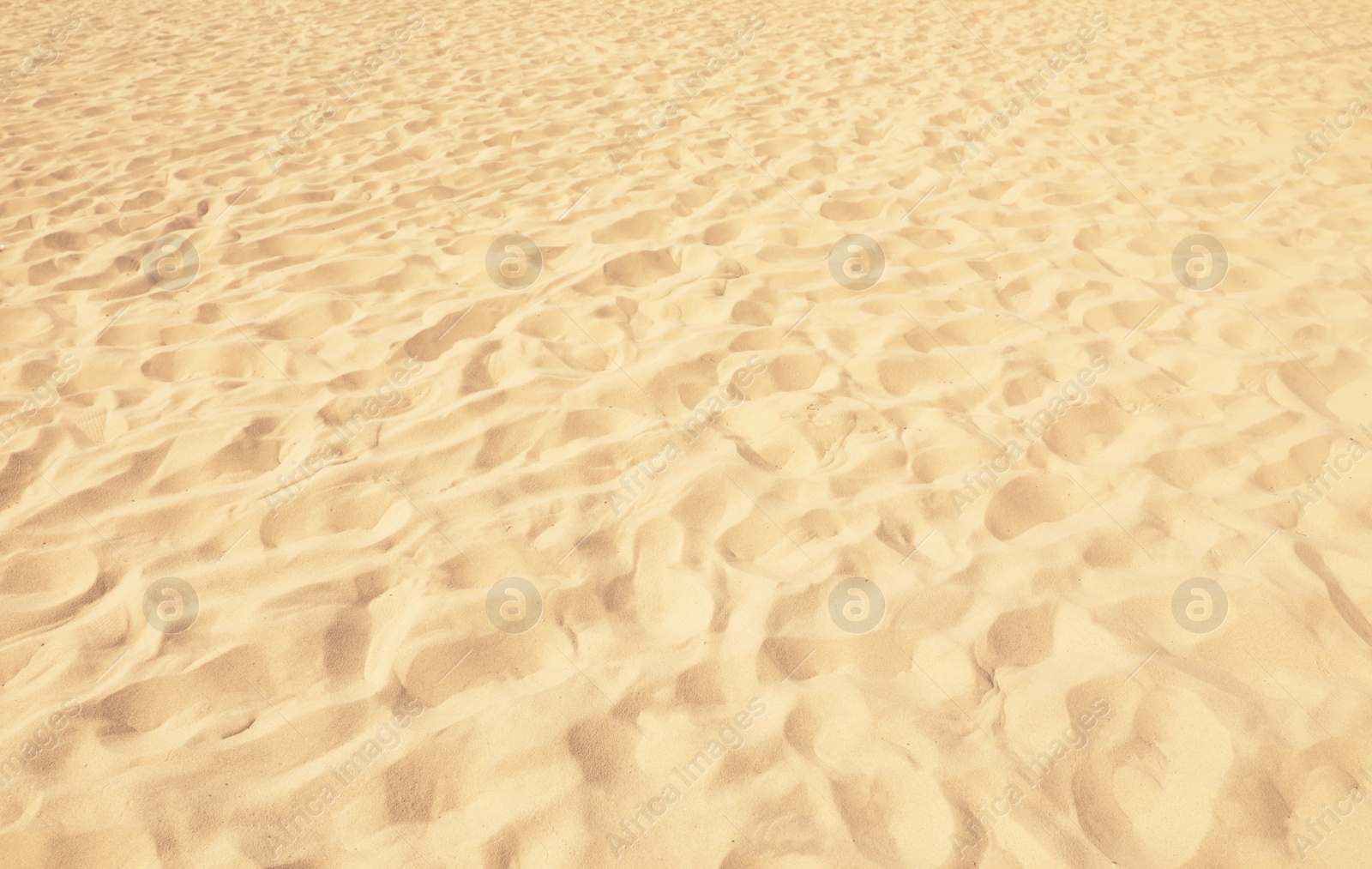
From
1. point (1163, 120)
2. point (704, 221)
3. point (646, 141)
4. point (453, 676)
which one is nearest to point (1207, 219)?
point (1163, 120)

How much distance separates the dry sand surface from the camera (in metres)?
1.75

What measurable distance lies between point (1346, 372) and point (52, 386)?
4644mm

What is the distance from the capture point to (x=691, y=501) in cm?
246

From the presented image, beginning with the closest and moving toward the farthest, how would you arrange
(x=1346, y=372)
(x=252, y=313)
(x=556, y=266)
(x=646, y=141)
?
(x=1346, y=372) < (x=252, y=313) < (x=556, y=266) < (x=646, y=141)

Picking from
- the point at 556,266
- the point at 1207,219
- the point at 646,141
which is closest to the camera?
the point at 556,266

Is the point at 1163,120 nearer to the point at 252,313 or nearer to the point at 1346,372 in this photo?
the point at 1346,372

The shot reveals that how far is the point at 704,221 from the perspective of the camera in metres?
4.15

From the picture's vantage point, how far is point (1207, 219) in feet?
13.3

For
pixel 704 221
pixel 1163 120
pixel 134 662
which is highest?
pixel 134 662

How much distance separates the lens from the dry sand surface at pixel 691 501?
175cm

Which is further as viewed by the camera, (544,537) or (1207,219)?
(1207,219)

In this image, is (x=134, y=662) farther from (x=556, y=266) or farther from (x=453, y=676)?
(x=556, y=266)

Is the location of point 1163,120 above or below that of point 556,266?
below

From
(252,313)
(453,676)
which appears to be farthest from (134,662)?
(252,313)
